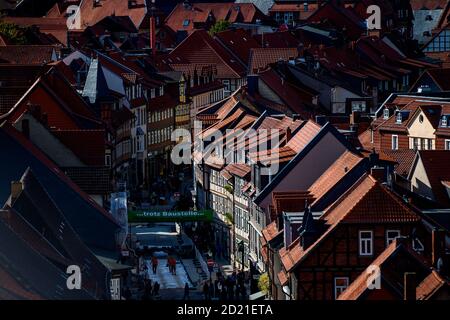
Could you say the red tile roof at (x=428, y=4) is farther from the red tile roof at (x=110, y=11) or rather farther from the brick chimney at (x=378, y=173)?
the brick chimney at (x=378, y=173)

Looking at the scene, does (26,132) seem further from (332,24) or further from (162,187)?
(332,24)

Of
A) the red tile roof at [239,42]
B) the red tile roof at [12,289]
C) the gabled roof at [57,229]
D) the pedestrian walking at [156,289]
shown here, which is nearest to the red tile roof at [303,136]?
the pedestrian walking at [156,289]

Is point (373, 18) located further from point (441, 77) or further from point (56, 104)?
point (56, 104)

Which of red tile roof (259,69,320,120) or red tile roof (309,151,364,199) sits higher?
red tile roof (259,69,320,120)

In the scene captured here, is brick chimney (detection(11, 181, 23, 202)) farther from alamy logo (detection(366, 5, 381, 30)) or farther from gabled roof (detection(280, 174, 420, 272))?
alamy logo (detection(366, 5, 381, 30))

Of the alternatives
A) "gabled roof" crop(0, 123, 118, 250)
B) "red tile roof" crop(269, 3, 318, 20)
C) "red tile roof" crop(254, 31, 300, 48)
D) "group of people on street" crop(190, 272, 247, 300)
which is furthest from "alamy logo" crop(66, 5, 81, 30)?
"gabled roof" crop(0, 123, 118, 250)
